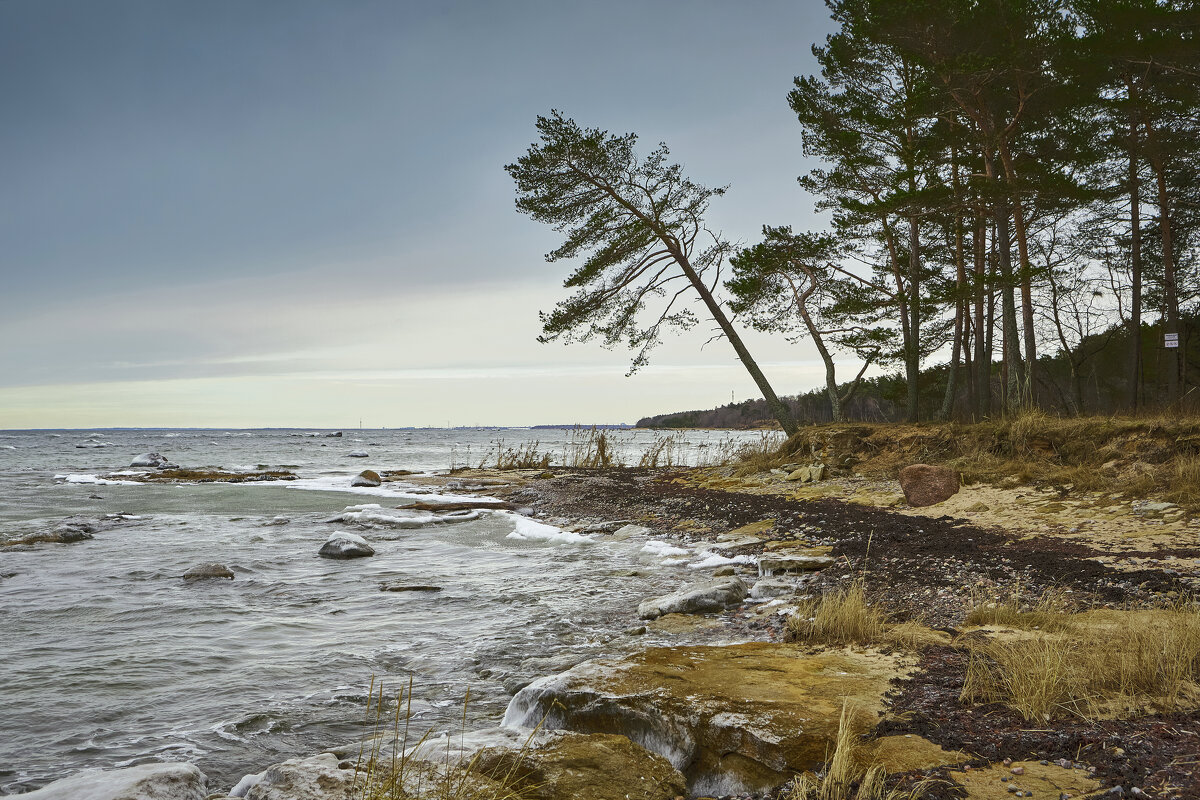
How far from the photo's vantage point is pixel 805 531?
9102 mm

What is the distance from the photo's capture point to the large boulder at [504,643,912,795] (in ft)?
9.68

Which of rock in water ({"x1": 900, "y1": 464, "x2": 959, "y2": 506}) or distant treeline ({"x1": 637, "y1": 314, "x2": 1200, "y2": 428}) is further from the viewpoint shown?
distant treeline ({"x1": 637, "y1": 314, "x2": 1200, "y2": 428})

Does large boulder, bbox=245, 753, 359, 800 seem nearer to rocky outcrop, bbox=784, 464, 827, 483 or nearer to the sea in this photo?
the sea

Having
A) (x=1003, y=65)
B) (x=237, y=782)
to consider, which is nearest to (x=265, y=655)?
(x=237, y=782)

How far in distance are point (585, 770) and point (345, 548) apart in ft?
24.7

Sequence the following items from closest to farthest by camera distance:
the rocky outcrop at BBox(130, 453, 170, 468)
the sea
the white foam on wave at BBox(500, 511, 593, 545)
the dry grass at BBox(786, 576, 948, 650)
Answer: the sea → the dry grass at BBox(786, 576, 948, 650) → the white foam on wave at BBox(500, 511, 593, 545) → the rocky outcrop at BBox(130, 453, 170, 468)

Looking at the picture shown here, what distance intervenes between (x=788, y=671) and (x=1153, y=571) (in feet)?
12.7

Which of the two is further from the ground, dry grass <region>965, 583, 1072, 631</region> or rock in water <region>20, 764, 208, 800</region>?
dry grass <region>965, 583, 1072, 631</region>

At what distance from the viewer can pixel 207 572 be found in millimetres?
8156

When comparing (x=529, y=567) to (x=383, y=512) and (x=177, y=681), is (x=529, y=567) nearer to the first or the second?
(x=177, y=681)

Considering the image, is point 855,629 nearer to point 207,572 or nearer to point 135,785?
point 135,785

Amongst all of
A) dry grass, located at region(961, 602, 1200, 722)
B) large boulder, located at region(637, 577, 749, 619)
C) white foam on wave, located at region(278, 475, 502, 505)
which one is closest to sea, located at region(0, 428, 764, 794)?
large boulder, located at region(637, 577, 749, 619)

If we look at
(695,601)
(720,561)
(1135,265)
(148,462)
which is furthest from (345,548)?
(148,462)

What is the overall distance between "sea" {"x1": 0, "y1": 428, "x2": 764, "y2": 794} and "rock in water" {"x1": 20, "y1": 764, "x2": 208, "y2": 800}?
1.26 ft
